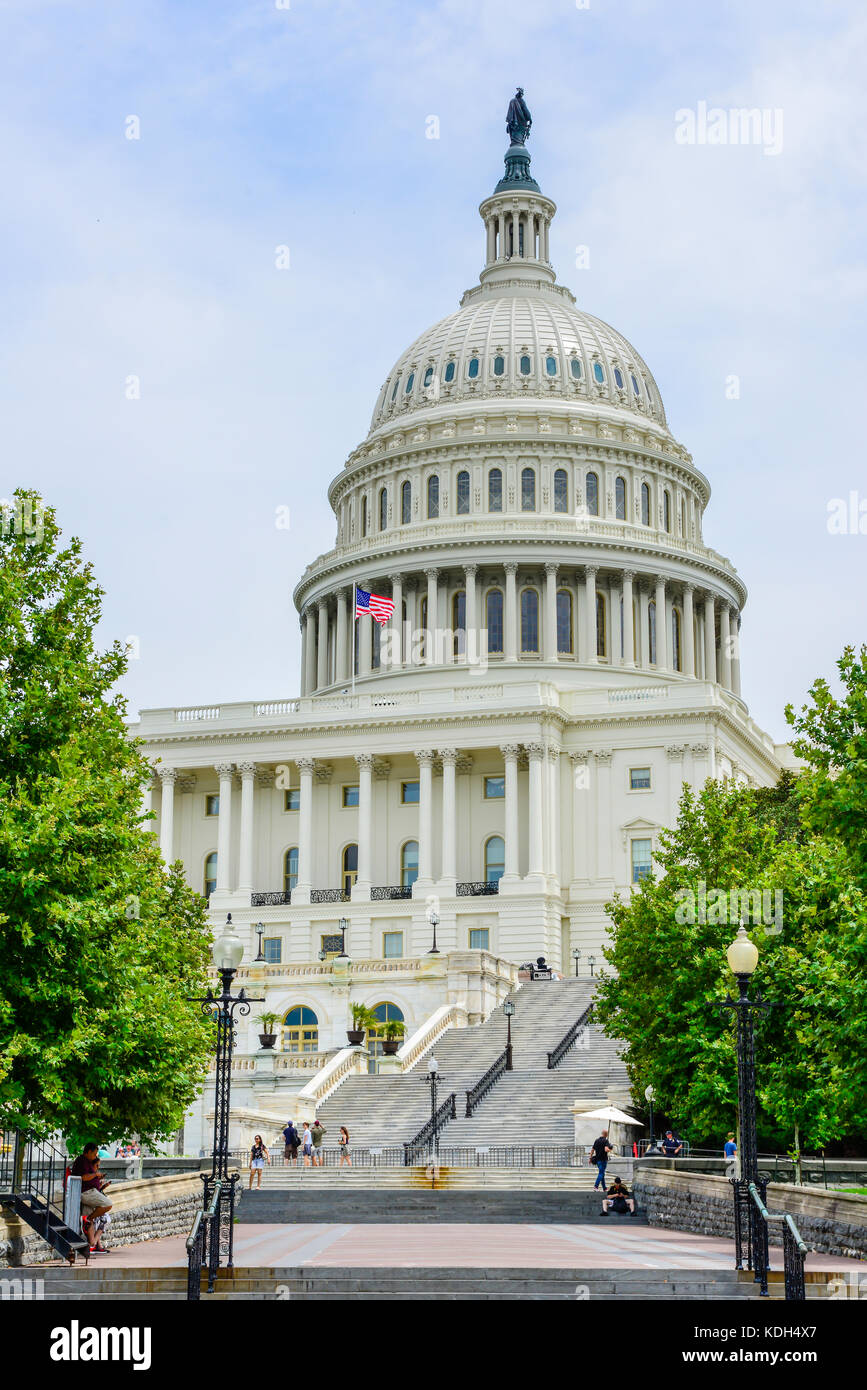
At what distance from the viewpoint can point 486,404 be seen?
106188mm

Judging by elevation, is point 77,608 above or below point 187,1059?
above

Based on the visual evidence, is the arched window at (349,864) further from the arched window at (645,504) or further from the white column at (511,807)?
the arched window at (645,504)

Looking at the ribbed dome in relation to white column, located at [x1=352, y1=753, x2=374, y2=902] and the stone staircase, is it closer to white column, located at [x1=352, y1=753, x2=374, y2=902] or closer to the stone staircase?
white column, located at [x1=352, y1=753, x2=374, y2=902]

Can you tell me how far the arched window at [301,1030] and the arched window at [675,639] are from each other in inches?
1659

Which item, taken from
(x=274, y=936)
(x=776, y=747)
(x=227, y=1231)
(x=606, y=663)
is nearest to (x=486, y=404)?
(x=606, y=663)

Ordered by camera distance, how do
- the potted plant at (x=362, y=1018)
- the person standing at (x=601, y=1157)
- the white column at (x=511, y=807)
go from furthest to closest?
1. the white column at (x=511, y=807)
2. the potted plant at (x=362, y=1018)
3. the person standing at (x=601, y=1157)

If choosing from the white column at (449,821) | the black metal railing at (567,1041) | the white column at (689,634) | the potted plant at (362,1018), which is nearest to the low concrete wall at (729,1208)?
the black metal railing at (567,1041)

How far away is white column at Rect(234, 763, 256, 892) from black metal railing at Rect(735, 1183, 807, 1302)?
6393 cm

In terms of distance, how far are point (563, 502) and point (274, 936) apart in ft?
107

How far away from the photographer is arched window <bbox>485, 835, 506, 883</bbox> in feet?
277

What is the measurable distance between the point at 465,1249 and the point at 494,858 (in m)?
58.3

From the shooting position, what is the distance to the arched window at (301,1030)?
65000mm

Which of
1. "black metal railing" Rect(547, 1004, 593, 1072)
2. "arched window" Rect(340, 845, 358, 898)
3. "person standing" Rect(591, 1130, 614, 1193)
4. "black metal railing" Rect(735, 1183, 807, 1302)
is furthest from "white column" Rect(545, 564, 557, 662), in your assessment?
"black metal railing" Rect(735, 1183, 807, 1302)
